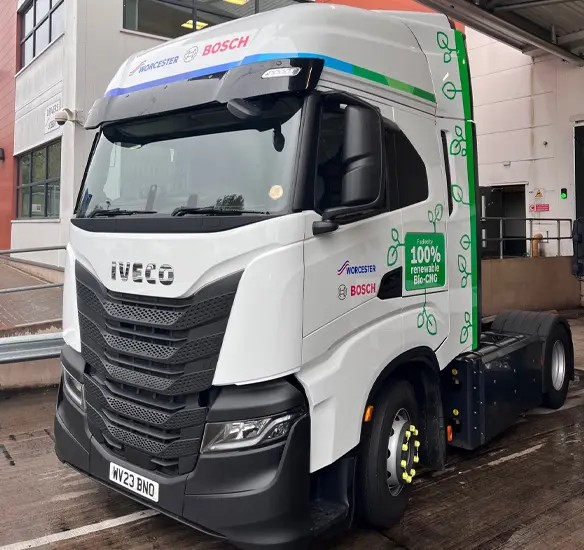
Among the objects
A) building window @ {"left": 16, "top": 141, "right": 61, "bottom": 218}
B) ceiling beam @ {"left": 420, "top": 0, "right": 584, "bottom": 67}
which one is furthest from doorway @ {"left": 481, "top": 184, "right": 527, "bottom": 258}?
building window @ {"left": 16, "top": 141, "right": 61, "bottom": 218}

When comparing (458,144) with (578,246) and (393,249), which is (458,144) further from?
(578,246)

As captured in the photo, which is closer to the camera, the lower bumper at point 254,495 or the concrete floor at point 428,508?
the lower bumper at point 254,495

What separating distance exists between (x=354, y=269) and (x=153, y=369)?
4.12ft

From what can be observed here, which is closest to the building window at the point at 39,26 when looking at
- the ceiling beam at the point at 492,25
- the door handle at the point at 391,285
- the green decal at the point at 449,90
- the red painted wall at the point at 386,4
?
the red painted wall at the point at 386,4

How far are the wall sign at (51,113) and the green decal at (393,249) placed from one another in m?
10.4

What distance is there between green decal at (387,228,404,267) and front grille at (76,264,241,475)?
1.14 m

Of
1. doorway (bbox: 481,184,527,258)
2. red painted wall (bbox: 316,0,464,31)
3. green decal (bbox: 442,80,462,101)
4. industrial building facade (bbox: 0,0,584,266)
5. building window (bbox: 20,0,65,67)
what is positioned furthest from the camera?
red painted wall (bbox: 316,0,464,31)

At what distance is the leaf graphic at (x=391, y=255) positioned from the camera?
3600 mm

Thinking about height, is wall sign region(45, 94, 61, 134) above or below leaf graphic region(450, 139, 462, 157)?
above

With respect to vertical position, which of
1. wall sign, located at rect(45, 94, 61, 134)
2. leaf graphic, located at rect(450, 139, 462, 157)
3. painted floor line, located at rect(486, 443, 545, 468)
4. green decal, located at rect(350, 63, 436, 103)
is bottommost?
painted floor line, located at rect(486, 443, 545, 468)

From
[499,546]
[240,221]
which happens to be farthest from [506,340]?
[240,221]

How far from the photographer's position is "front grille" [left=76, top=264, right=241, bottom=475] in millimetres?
2947

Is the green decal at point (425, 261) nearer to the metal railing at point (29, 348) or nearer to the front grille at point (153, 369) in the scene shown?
the front grille at point (153, 369)

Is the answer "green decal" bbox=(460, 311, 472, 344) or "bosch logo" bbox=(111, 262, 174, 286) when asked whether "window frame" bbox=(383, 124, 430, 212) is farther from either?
"bosch logo" bbox=(111, 262, 174, 286)
